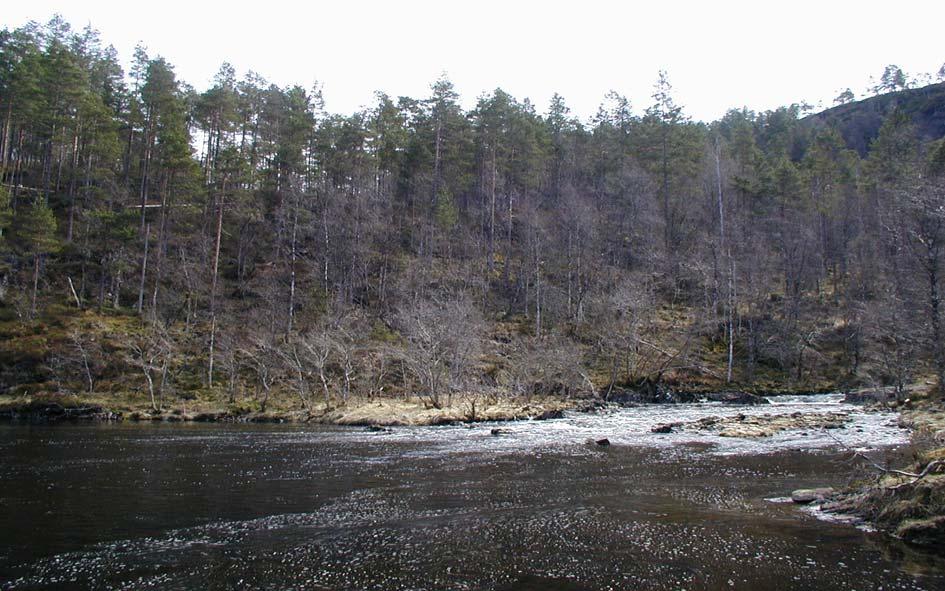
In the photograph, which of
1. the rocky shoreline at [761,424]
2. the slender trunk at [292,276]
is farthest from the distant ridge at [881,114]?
the slender trunk at [292,276]

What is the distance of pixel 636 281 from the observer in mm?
58219

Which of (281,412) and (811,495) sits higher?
(811,495)

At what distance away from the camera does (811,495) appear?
13.9 m

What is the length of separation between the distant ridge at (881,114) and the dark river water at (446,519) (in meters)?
109

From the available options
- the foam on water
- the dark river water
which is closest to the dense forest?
the foam on water

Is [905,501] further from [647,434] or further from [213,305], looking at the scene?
[213,305]

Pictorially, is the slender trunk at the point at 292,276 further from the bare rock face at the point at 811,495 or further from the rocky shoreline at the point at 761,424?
the bare rock face at the point at 811,495

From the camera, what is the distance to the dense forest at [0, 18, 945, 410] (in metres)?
45.2

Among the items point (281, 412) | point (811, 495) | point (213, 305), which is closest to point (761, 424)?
point (811, 495)

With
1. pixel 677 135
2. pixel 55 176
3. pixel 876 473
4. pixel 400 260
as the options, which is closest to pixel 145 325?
pixel 400 260

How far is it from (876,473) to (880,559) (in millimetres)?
4848

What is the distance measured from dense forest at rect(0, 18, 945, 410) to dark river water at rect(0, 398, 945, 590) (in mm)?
19594

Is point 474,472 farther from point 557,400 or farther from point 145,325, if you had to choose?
point 145,325

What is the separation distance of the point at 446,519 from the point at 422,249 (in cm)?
5365
